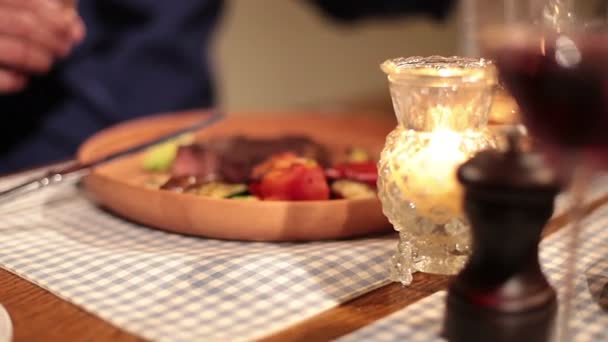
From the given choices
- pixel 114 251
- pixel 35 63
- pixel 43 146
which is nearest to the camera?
pixel 114 251

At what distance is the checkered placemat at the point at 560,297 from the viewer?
2.05 feet

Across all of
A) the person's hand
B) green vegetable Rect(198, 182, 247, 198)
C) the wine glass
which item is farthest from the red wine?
the person's hand

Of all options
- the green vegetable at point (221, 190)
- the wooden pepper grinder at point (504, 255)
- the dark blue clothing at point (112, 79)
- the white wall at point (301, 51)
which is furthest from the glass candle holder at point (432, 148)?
the white wall at point (301, 51)

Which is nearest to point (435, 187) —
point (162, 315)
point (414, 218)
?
point (414, 218)

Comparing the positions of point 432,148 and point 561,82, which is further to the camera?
point 432,148

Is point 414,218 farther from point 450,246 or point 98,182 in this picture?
point 98,182

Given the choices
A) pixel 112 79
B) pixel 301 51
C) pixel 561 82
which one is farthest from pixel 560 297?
pixel 301 51

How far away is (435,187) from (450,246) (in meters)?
0.08

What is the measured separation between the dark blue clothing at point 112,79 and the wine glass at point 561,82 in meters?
1.24

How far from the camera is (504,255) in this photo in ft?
1.85

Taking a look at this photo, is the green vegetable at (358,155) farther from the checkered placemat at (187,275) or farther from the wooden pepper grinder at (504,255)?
the wooden pepper grinder at (504,255)

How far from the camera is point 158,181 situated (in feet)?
3.33

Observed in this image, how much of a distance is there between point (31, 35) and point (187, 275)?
2.44 ft

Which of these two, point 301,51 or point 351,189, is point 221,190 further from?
point 301,51
